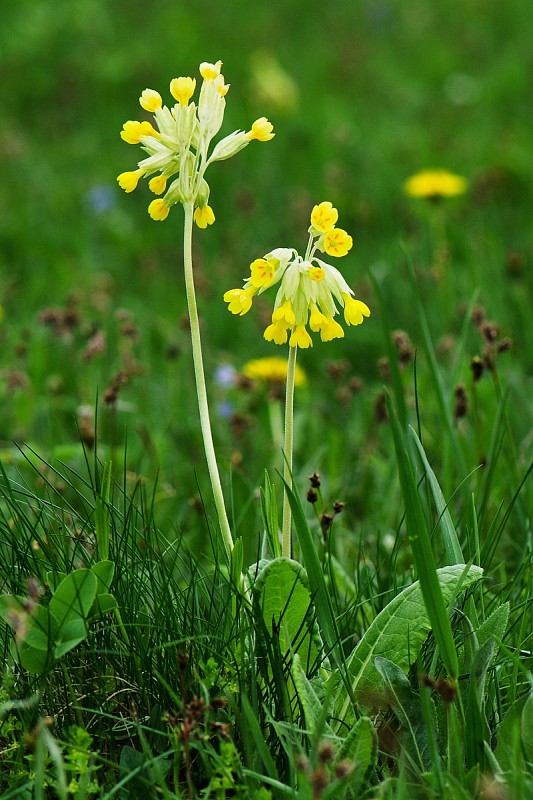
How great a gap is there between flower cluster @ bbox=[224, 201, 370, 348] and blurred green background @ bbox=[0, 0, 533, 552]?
3.39 feet

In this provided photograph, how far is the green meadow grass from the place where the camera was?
1.38 meters

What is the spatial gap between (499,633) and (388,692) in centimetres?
20

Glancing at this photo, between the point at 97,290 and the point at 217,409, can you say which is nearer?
the point at 217,409

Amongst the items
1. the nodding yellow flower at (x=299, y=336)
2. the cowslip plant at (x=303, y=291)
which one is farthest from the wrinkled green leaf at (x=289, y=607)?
the nodding yellow flower at (x=299, y=336)

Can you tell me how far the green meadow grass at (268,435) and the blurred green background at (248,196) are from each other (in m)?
0.02

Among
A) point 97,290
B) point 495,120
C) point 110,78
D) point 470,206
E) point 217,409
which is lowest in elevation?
point 217,409

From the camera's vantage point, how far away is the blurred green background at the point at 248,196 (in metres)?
3.15

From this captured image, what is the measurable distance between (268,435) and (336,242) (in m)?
1.61

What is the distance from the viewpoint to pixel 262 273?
1468mm

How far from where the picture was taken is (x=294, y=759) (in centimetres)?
129

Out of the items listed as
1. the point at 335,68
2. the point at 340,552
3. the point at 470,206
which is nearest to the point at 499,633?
the point at 340,552

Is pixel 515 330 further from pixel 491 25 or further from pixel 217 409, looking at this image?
pixel 491 25

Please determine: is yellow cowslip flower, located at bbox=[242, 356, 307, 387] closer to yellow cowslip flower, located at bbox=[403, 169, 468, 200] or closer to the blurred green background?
the blurred green background

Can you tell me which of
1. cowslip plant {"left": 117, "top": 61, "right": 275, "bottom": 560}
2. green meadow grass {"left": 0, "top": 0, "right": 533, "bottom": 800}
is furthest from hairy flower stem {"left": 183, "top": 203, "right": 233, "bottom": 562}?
green meadow grass {"left": 0, "top": 0, "right": 533, "bottom": 800}
